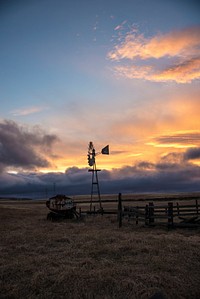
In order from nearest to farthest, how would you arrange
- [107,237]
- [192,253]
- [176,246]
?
[192,253] < [176,246] < [107,237]

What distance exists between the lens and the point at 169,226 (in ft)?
60.2

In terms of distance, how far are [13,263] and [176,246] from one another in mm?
6532

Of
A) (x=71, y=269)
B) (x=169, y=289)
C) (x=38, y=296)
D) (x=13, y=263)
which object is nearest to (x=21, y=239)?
(x=13, y=263)

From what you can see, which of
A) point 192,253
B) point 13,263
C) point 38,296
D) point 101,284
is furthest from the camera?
point 192,253

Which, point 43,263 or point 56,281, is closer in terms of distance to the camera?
point 56,281

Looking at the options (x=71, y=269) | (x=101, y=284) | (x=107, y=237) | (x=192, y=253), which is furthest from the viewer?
(x=107, y=237)

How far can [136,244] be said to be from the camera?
517 inches

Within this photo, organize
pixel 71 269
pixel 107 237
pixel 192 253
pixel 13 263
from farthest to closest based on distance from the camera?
pixel 107 237 → pixel 192 253 → pixel 13 263 → pixel 71 269

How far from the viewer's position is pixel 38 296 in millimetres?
7301

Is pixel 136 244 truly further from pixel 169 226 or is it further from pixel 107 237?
pixel 169 226

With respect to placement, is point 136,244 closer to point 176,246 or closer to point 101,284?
point 176,246

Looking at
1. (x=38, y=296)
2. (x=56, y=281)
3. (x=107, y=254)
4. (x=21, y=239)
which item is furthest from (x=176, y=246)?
(x=21, y=239)

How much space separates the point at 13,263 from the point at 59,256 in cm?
182

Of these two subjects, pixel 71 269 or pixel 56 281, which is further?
pixel 71 269
